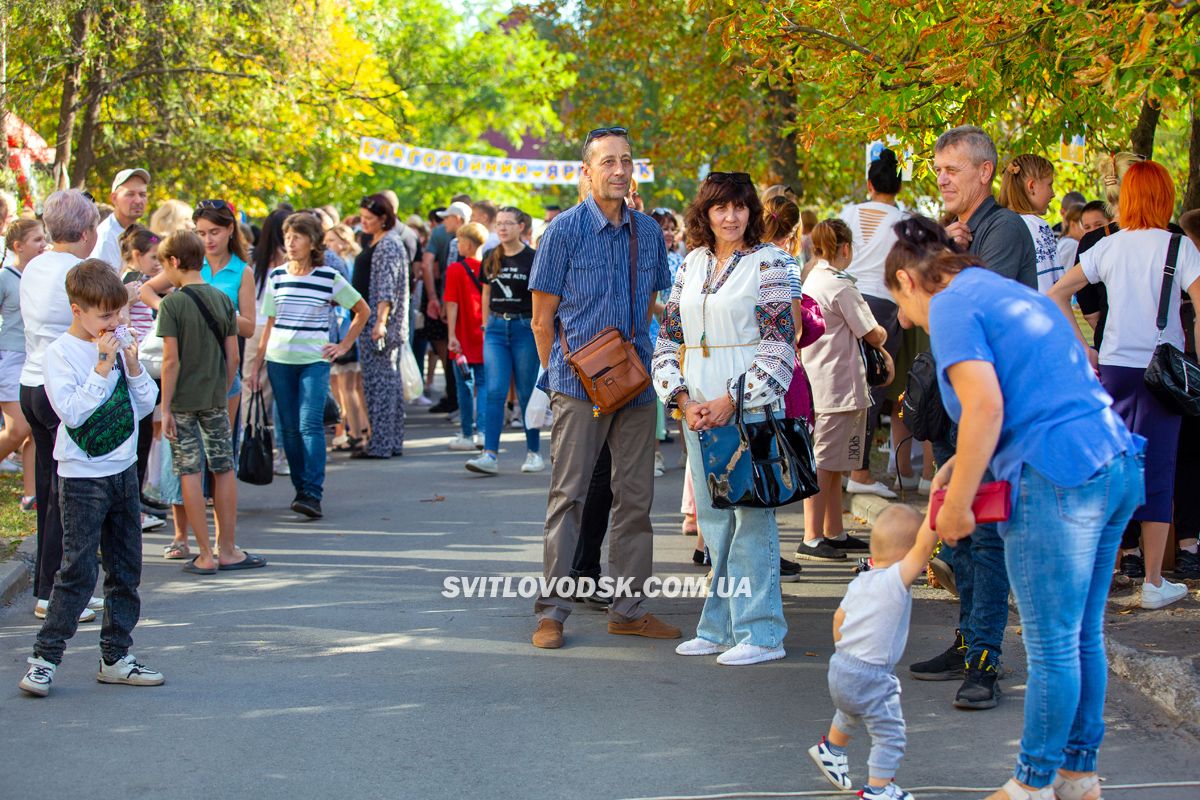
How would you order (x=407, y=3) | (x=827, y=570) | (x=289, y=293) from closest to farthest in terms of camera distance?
(x=827, y=570) → (x=289, y=293) → (x=407, y=3)

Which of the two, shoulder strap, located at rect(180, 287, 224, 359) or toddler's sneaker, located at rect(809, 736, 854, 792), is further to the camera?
shoulder strap, located at rect(180, 287, 224, 359)

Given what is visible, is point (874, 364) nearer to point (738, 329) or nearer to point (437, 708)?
point (738, 329)

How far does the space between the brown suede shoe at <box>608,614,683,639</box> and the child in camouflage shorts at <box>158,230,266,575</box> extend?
2615mm

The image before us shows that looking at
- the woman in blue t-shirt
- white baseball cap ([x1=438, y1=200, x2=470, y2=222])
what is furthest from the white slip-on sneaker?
the woman in blue t-shirt

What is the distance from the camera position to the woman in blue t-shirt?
4105 mm

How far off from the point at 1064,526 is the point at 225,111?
1459cm

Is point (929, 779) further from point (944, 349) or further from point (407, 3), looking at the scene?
point (407, 3)

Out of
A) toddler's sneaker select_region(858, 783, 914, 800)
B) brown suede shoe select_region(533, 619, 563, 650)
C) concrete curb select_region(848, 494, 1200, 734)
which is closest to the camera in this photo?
toddler's sneaker select_region(858, 783, 914, 800)

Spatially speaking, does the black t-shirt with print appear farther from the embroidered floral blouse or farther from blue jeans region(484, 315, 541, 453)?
the embroidered floral blouse

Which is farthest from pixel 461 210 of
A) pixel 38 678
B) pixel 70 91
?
pixel 38 678

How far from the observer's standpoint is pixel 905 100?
6836mm

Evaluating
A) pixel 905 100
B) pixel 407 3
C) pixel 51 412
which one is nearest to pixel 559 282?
pixel 905 100

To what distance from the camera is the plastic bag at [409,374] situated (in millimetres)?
13539

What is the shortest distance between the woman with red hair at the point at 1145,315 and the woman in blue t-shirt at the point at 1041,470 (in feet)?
8.44
